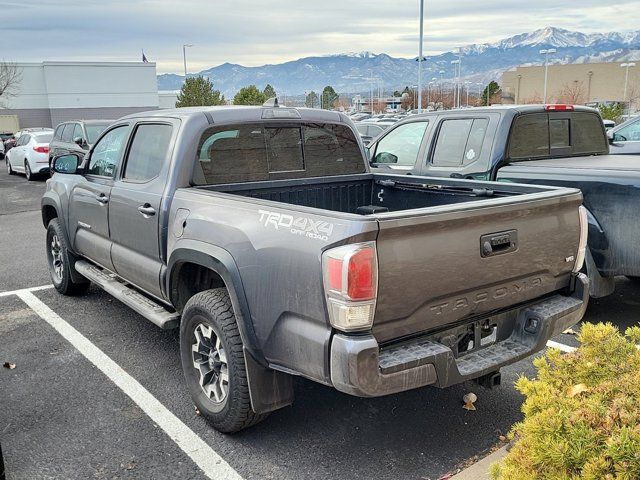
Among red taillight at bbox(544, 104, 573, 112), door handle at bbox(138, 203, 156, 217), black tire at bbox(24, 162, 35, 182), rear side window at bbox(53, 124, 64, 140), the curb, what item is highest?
red taillight at bbox(544, 104, 573, 112)

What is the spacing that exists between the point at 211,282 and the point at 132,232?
3.08 feet

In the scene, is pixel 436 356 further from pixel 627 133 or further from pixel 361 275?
pixel 627 133

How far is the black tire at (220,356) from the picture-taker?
11.0 ft

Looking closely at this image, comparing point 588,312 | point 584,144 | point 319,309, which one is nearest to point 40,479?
point 319,309

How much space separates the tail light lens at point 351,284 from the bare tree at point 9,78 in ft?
169

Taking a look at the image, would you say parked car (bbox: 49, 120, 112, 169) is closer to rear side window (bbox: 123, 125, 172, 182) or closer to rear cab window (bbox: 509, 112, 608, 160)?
rear side window (bbox: 123, 125, 172, 182)

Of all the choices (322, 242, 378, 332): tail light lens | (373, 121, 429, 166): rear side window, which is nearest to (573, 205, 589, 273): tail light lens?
(322, 242, 378, 332): tail light lens

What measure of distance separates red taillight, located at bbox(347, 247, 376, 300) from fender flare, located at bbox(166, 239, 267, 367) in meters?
0.77

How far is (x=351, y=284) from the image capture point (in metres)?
2.69

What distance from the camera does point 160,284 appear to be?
4203 millimetres

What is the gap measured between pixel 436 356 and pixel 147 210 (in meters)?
2.36

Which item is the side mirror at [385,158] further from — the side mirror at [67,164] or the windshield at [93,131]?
the windshield at [93,131]

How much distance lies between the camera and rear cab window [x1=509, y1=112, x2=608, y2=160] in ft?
20.0

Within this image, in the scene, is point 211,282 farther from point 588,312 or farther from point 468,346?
point 588,312
